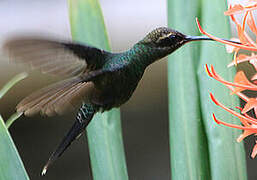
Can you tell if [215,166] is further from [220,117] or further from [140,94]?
[140,94]

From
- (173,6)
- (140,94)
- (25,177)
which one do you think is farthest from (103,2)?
(25,177)

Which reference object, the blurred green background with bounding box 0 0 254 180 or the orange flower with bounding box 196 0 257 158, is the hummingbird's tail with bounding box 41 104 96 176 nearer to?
the orange flower with bounding box 196 0 257 158

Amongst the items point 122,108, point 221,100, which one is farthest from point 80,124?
point 122,108

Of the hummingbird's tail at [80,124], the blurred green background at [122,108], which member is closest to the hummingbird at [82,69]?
the hummingbird's tail at [80,124]

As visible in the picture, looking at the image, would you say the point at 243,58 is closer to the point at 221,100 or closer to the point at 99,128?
the point at 221,100

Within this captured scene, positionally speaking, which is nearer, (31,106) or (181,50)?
(31,106)
